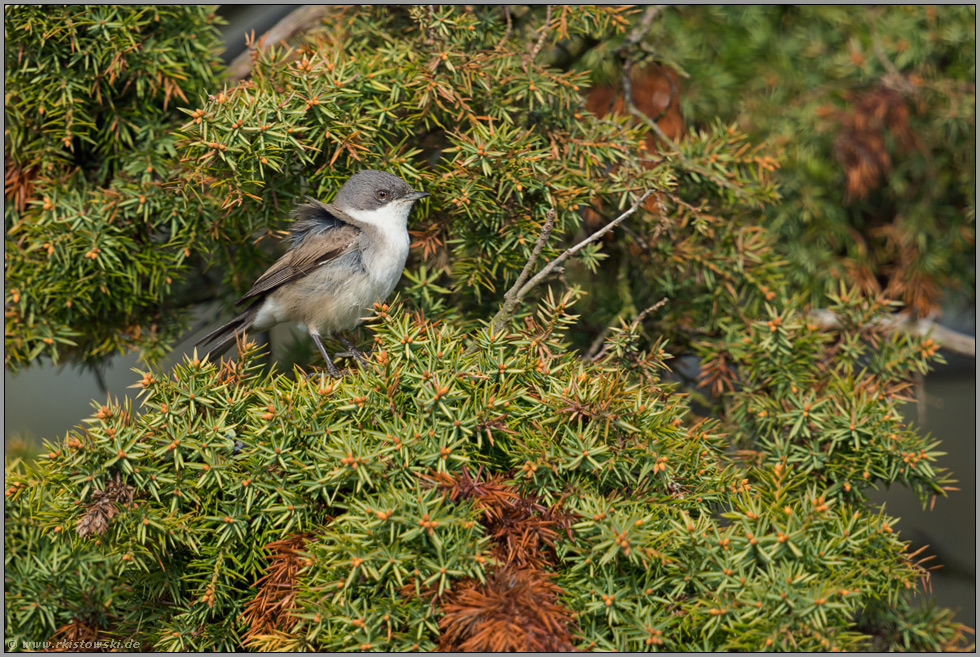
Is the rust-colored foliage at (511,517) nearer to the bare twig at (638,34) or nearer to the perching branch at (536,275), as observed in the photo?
the perching branch at (536,275)

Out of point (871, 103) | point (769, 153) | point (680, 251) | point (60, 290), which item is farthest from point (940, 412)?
point (60, 290)

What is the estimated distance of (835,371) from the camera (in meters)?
3.12

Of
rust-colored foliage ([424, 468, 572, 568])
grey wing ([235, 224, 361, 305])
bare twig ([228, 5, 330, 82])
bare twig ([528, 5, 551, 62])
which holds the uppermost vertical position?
bare twig ([228, 5, 330, 82])

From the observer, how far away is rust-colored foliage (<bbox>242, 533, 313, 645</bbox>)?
86.4 inches

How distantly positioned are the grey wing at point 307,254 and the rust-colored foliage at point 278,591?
4.60 ft

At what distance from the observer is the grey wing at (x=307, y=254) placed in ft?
11.1

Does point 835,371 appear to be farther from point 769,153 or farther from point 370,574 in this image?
point 370,574

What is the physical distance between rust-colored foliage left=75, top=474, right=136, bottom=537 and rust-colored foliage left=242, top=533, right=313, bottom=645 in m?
0.44

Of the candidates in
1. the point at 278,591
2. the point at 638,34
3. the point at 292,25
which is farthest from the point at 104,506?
the point at 638,34

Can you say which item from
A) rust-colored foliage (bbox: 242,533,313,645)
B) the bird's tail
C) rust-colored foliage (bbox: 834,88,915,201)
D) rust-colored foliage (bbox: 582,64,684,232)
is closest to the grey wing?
the bird's tail

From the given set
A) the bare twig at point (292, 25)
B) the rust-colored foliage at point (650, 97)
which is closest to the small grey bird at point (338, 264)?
the bare twig at point (292, 25)

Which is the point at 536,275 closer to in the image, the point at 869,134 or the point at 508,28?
the point at 508,28

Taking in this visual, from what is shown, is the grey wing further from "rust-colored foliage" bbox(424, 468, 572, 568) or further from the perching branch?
"rust-colored foliage" bbox(424, 468, 572, 568)

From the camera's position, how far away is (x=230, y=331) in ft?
11.8
